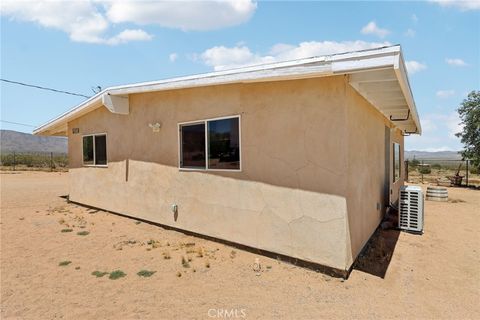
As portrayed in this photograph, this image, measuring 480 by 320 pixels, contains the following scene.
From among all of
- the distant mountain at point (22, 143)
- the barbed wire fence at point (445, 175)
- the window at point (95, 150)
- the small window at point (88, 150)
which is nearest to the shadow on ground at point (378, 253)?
the window at point (95, 150)

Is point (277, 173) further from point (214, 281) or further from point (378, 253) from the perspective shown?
point (378, 253)

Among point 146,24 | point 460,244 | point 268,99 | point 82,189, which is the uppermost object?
point 146,24

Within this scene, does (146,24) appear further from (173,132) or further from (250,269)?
(250,269)

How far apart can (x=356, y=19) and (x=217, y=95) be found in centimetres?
332

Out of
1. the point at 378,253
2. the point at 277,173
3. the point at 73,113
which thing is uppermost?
the point at 73,113

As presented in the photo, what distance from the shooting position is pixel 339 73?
143 inches

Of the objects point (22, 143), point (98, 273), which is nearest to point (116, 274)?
point (98, 273)

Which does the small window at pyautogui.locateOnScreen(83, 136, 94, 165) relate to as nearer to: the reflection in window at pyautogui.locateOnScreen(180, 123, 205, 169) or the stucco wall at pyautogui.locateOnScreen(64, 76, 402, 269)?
the stucco wall at pyautogui.locateOnScreen(64, 76, 402, 269)

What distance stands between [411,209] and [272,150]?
412 cm

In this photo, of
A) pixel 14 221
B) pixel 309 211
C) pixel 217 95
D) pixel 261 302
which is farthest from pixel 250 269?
pixel 14 221

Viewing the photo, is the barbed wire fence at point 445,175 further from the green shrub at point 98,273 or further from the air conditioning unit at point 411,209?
the green shrub at point 98,273

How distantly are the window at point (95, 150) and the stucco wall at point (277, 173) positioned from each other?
6.93 feet

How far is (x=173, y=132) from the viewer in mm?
6434

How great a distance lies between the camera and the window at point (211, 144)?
5273 millimetres
